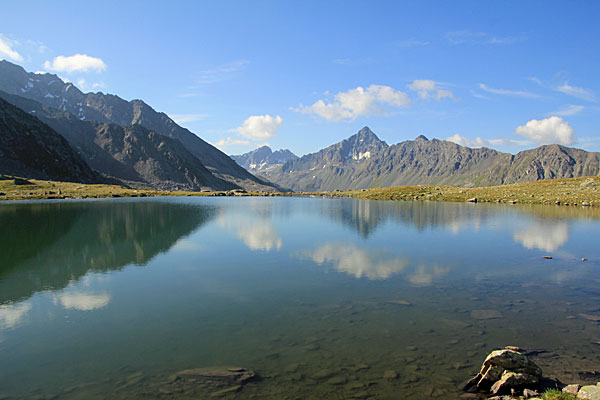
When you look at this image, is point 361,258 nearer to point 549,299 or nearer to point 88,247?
point 549,299

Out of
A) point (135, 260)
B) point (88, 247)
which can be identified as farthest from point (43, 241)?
point (135, 260)

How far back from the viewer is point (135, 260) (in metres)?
26.3

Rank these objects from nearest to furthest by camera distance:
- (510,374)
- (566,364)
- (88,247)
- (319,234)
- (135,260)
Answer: (510,374)
(566,364)
(135,260)
(88,247)
(319,234)

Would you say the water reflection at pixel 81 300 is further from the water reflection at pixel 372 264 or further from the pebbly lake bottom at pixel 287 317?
the water reflection at pixel 372 264

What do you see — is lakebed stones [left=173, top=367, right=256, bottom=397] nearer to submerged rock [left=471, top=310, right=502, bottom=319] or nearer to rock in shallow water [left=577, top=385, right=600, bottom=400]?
rock in shallow water [left=577, top=385, right=600, bottom=400]

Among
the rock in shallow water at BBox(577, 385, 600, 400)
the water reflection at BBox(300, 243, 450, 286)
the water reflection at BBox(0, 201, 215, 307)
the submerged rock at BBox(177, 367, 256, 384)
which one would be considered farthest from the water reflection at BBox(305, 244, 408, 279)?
the water reflection at BBox(0, 201, 215, 307)

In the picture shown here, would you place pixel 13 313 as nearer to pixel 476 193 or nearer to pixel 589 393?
pixel 589 393

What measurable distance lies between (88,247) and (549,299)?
33.5 meters

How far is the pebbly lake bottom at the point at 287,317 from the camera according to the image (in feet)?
33.2

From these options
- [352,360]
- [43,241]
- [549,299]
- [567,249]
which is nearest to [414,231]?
[567,249]

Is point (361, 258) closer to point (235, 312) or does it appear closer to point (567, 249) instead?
point (235, 312)

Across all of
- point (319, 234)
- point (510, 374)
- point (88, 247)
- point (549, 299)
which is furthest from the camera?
point (319, 234)

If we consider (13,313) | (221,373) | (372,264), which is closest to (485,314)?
(372,264)

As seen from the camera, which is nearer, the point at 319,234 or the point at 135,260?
the point at 135,260
